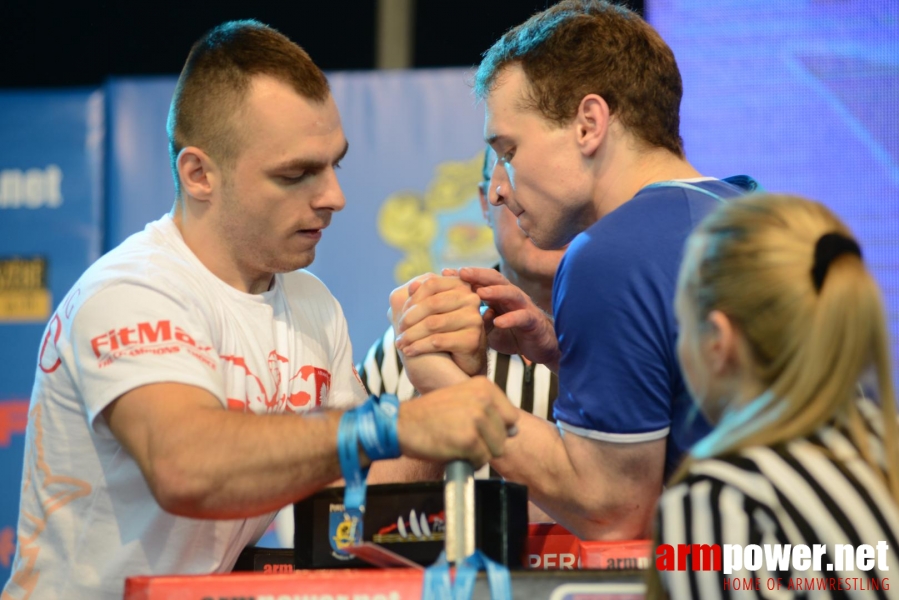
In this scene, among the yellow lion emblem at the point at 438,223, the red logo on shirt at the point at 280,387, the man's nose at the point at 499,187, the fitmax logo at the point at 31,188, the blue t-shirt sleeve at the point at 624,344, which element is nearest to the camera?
the blue t-shirt sleeve at the point at 624,344

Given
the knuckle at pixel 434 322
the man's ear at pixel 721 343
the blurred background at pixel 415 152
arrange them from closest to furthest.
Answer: the man's ear at pixel 721 343
the knuckle at pixel 434 322
the blurred background at pixel 415 152

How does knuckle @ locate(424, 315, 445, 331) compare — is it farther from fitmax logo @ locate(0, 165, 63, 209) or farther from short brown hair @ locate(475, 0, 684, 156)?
fitmax logo @ locate(0, 165, 63, 209)

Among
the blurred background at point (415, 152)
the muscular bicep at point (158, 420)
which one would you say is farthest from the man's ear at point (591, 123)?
the blurred background at point (415, 152)

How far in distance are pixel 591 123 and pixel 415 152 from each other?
80.7 inches

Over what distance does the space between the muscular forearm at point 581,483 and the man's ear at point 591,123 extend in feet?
1.88

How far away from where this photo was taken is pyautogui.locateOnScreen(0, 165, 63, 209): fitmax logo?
13.6ft

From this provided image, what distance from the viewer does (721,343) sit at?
1.42 m

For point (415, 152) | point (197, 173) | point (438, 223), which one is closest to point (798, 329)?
point (197, 173)

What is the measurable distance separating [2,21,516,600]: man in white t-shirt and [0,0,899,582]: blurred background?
1.70 meters

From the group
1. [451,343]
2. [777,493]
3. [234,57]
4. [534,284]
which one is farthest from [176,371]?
[534,284]

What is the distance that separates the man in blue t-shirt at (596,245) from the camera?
1.79 meters

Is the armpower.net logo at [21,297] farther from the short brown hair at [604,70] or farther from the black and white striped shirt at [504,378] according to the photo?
the short brown hair at [604,70]

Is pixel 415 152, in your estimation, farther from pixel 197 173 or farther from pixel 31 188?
pixel 197 173

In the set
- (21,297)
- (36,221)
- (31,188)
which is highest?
→ (31,188)
